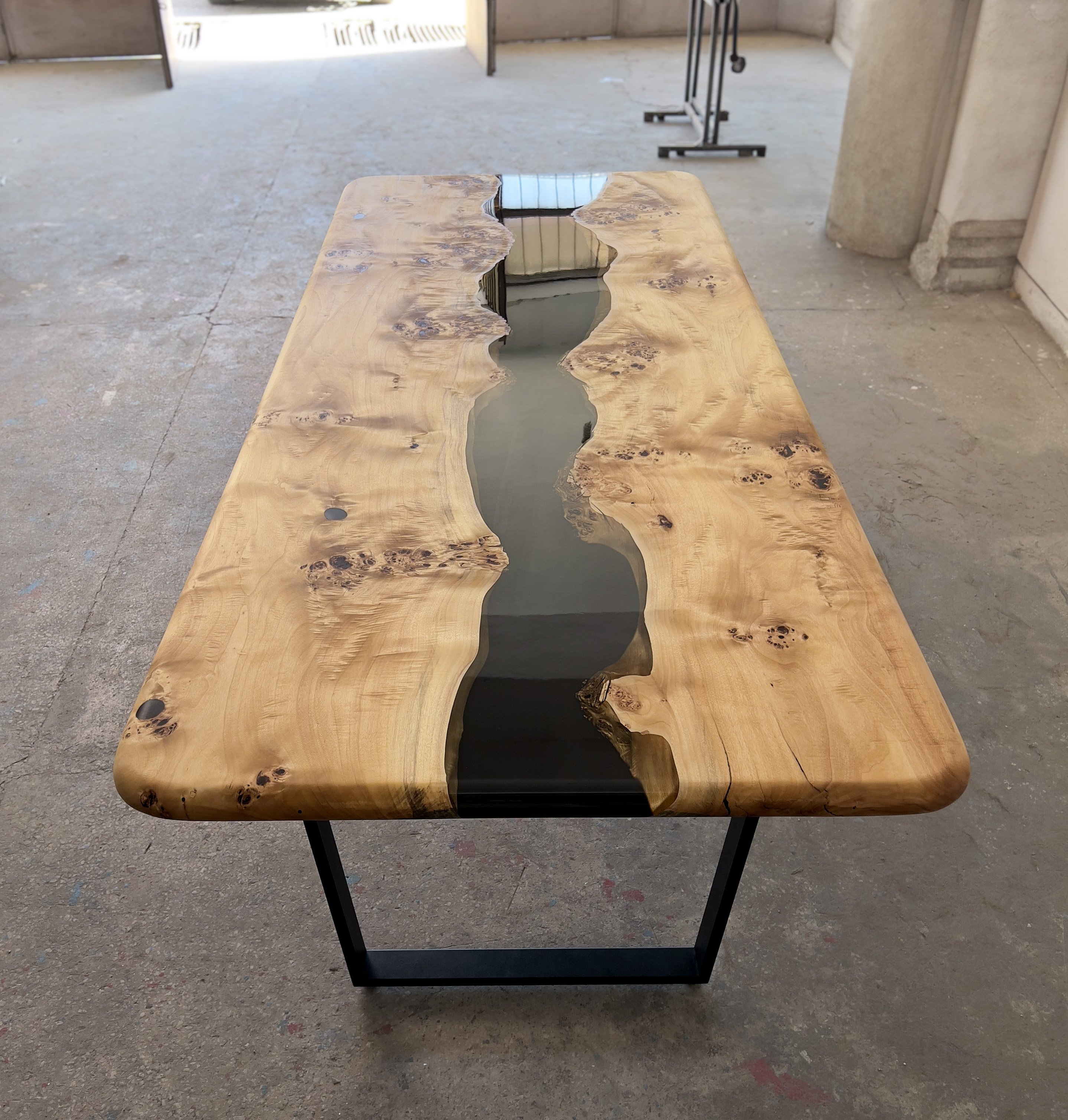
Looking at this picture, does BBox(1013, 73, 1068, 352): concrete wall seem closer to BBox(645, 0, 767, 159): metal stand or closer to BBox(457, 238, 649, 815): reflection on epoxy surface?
BBox(645, 0, 767, 159): metal stand

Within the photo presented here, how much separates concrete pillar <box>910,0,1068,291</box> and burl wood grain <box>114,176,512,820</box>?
202 cm

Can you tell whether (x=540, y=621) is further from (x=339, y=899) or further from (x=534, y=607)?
(x=339, y=899)

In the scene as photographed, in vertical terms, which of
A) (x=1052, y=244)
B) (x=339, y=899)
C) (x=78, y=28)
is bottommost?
(x=339, y=899)

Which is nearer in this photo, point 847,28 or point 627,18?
point 847,28

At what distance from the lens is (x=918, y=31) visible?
9.69 feet

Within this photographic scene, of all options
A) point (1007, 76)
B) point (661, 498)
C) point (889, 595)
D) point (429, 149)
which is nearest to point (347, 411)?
point (661, 498)

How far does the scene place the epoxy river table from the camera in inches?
37.1

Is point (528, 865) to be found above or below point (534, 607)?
below

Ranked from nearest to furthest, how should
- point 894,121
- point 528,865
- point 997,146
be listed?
1. point 528,865
2. point 997,146
3. point 894,121

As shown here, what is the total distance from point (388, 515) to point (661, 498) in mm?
368

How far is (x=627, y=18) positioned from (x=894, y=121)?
328 cm

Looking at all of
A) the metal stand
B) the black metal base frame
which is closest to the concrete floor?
the black metal base frame

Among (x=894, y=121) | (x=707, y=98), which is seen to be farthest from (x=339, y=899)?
(x=707, y=98)

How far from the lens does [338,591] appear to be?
3.76 feet
